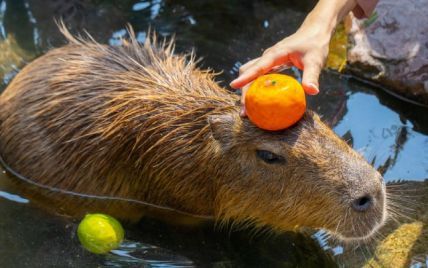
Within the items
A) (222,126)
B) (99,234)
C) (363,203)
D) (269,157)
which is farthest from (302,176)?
(99,234)

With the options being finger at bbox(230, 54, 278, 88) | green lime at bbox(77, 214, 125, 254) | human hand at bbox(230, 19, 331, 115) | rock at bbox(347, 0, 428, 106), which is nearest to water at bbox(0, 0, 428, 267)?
rock at bbox(347, 0, 428, 106)

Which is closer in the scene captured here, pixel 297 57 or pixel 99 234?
pixel 297 57

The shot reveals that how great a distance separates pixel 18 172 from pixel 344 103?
7.14 feet

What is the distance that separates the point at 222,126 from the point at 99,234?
2.57 ft

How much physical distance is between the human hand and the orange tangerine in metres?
0.08

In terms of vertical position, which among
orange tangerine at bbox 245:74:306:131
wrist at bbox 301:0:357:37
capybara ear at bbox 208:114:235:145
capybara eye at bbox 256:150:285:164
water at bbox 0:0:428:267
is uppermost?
wrist at bbox 301:0:357:37

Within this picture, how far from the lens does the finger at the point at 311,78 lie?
293cm

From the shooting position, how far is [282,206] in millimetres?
3389

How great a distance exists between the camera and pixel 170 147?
367 cm

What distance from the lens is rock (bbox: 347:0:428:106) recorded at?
4.67 meters

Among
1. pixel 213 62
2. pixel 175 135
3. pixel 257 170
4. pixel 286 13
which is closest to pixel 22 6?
pixel 213 62

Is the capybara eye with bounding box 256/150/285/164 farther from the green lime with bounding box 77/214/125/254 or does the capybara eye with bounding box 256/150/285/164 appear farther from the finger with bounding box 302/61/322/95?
the green lime with bounding box 77/214/125/254

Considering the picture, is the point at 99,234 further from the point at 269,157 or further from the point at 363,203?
the point at 363,203

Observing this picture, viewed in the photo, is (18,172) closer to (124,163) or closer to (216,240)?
(124,163)
